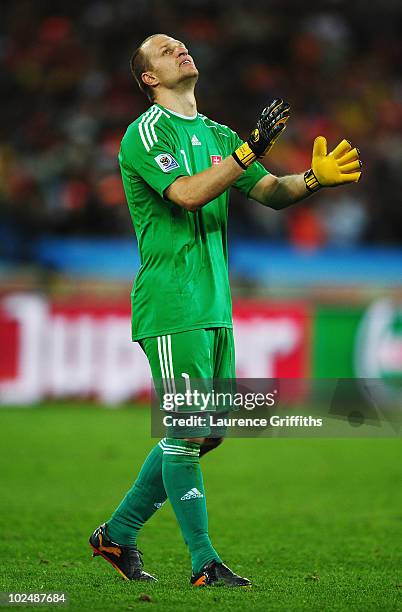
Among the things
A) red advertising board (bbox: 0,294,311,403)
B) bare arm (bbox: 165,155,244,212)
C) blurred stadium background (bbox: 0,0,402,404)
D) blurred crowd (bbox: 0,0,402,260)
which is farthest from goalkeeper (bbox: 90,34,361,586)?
blurred crowd (bbox: 0,0,402,260)

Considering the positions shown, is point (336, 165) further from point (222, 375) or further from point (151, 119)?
point (222, 375)

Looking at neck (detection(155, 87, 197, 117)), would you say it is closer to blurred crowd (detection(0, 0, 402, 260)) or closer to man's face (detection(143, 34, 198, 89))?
man's face (detection(143, 34, 198, 89))

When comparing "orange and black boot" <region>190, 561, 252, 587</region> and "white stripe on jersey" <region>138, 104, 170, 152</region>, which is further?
"white stripe on jersey" <region>138, 104, 170, 152</region>

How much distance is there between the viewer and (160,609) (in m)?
3.78

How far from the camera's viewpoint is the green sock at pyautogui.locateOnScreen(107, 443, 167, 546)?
4.48 meters

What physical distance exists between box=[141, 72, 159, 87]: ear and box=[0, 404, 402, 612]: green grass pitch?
197cm

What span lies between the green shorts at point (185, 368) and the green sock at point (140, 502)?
24 cm

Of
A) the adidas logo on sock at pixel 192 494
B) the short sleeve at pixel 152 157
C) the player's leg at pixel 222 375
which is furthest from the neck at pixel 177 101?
the adidas logo on sock at pixel 192 494

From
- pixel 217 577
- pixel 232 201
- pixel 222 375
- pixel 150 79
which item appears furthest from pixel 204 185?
pixel 232 201

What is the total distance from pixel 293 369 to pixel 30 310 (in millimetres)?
2701

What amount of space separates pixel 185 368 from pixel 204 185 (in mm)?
691

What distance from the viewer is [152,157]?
4.27 m

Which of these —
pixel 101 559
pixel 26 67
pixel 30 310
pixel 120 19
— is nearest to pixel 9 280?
pixel 30 310

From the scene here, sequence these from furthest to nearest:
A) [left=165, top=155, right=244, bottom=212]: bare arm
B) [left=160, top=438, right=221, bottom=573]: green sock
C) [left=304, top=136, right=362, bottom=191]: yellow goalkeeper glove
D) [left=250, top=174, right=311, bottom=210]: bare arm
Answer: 1. [left=250, top=174, right=311, bottom=210]: bare arm
2. [left=304, top=136, right=362, bottom=191]: yellow goalkeeper glove
3. [left=160, top=438, right=221, bottom=573]: green sock
4. [left=165, top=155, right=244, bottom=212]: bare arm
